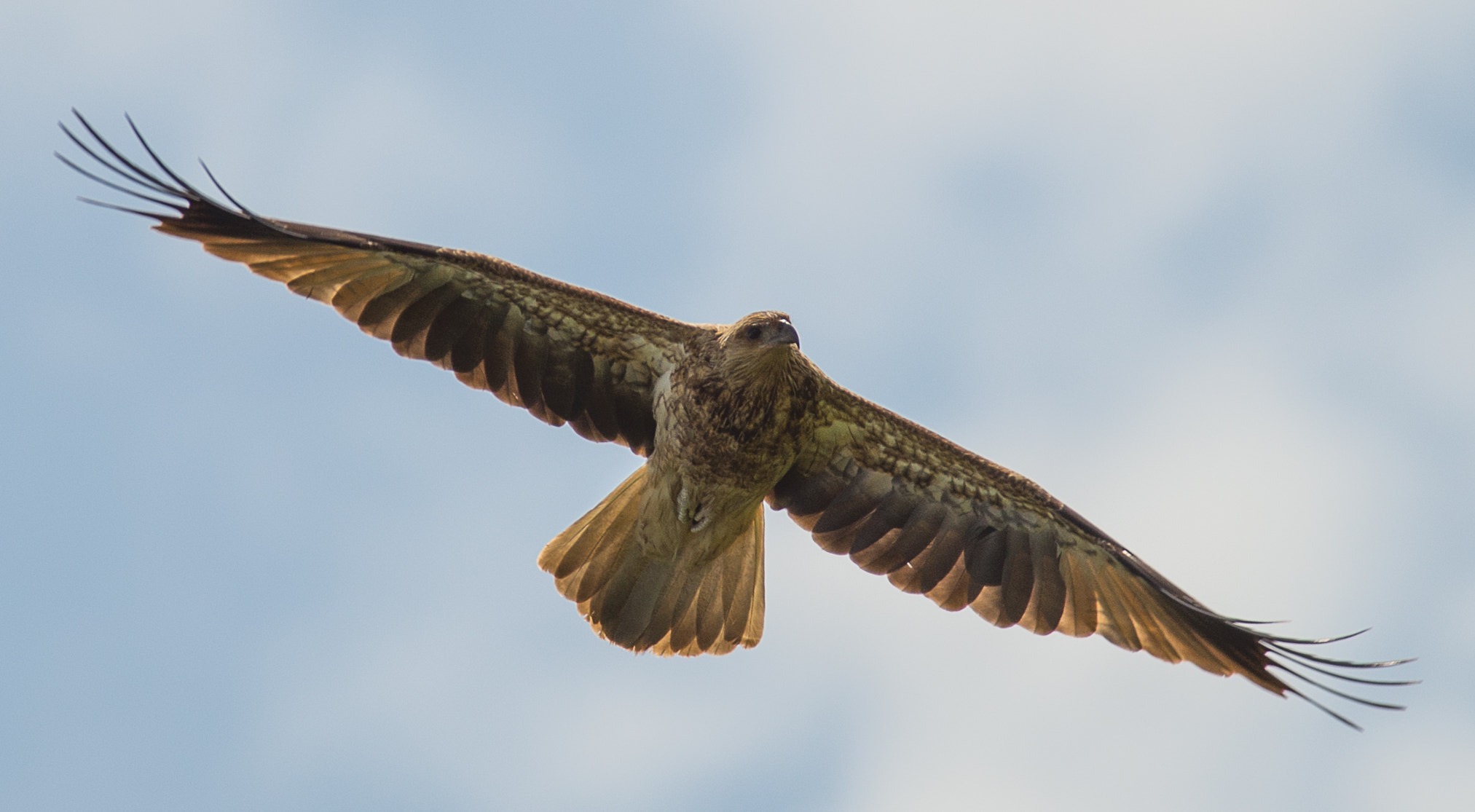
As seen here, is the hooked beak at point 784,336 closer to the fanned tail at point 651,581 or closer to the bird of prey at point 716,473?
the bird of prey at point 716,473

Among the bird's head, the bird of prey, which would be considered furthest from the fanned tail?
the bird's head

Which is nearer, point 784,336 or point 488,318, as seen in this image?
point 784,336

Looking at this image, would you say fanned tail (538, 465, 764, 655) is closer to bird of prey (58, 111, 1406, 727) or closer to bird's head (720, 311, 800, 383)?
bird of prey (58, 111, 1406, 727)

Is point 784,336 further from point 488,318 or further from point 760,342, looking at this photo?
point 488,318

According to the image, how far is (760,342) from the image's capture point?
7977 mm

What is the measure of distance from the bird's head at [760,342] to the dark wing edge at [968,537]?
90 cm

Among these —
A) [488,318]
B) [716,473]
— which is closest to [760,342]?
[716,473]

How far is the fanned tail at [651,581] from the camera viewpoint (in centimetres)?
Result: 889

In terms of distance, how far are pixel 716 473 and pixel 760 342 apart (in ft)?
2.90

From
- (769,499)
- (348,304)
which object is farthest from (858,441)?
(348,304)

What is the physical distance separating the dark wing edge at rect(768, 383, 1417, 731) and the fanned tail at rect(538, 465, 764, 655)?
1.84 ft

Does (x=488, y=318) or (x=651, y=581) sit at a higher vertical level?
(x=488, y=318)

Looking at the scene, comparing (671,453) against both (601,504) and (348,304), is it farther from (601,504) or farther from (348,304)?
(348,304)

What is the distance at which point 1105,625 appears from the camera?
357 inches
